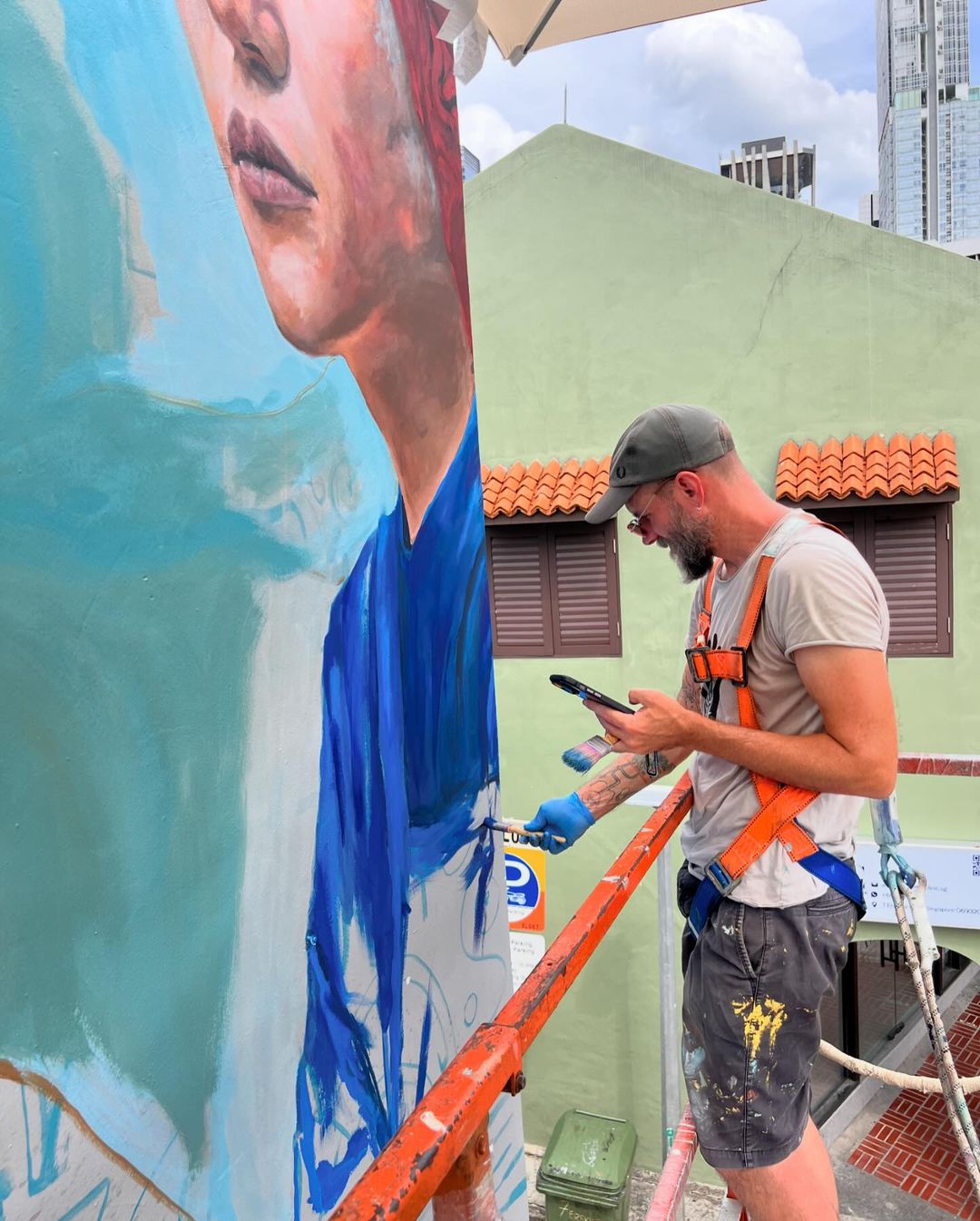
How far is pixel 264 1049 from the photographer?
1.37 meters

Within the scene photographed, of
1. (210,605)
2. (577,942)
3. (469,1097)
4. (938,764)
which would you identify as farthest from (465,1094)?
(938,764)

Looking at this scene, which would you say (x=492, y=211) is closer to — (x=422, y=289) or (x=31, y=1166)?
(x=422, y=289)

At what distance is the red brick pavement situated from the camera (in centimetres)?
696

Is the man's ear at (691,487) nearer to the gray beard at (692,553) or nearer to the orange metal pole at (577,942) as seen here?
the gray beard at (692,553)

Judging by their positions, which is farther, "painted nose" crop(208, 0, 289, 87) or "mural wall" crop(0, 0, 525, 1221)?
"painted nose" crop(208, 0, 289, 87)

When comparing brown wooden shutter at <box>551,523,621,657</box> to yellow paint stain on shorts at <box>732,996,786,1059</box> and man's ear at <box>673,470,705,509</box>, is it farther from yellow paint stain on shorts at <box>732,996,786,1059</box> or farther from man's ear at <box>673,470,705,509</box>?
yellow paint stain on shorts at <box>732,996,786,1059</box>

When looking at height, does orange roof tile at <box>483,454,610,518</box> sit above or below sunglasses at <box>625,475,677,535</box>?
above

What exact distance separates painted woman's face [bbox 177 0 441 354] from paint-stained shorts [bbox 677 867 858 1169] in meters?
1.44

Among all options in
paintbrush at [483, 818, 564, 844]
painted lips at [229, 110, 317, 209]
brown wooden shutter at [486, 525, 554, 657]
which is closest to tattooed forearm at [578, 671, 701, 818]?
paintbrush at [483, 818, 564, 844]

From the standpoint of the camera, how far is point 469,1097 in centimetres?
110

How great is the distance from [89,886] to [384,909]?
2.74 ft

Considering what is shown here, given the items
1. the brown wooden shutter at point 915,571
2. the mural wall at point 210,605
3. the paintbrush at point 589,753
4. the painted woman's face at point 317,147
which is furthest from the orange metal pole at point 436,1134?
the brown wooden shutter at point 915,571

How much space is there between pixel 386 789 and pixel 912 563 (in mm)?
6486

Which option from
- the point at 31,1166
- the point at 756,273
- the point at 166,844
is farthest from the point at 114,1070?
the point at 756,273
